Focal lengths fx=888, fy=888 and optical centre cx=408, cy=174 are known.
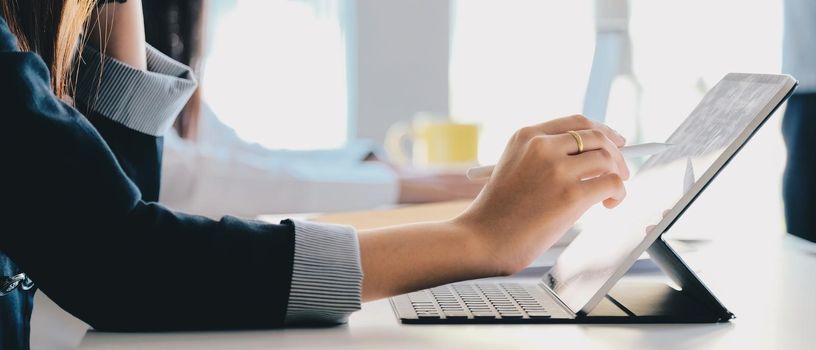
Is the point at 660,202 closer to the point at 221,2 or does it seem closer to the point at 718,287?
the point at 718,287

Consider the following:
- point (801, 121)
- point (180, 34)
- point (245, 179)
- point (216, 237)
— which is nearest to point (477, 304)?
point (216, 237)

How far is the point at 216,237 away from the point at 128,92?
0.56 ft

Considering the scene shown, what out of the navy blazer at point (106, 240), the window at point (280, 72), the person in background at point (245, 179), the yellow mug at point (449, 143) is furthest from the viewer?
the window at point (280, 72)

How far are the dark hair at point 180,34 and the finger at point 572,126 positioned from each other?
1.15 meters

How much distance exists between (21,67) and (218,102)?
3.21 metres

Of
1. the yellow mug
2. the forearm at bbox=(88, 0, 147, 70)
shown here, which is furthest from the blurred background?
the forearm at bbox=(88, 0, 147, 70)

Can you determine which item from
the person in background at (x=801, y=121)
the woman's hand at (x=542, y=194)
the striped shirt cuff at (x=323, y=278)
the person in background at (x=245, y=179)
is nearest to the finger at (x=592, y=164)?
the woman's hand at (x=542, y=194)

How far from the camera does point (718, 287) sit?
0.65 meters

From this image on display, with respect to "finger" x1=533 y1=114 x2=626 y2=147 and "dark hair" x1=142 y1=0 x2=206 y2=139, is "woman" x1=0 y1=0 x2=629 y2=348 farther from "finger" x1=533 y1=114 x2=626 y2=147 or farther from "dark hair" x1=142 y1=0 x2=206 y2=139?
"dark hair" x1=142 y1=0 x2=206 y2=139

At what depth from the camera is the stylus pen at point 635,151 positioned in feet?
1.82

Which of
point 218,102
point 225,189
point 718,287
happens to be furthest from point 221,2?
point 718,287

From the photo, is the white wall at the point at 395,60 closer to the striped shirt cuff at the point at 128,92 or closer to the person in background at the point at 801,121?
the person in background at the point at 801,121

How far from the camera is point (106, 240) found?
47cm

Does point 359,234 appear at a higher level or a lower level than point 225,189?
higher
